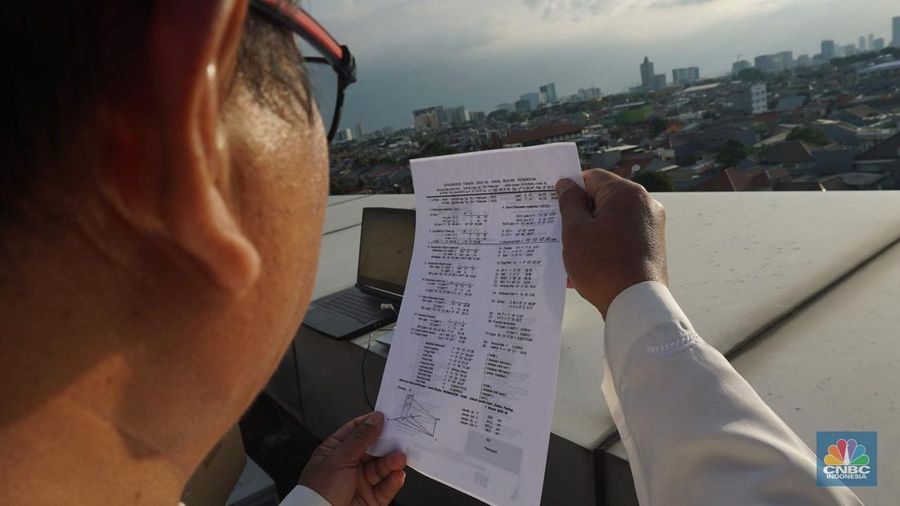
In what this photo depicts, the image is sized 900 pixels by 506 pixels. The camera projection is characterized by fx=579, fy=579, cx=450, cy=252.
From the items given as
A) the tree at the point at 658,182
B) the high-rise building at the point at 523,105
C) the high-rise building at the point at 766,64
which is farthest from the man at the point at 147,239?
the high-rise building at the point at 766,64

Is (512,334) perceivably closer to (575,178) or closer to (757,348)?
(575,178)

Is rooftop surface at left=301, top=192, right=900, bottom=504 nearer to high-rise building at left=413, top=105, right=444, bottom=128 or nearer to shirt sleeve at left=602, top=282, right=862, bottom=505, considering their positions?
shirt sleeve at left=602, top=282, right=862, bottom=505

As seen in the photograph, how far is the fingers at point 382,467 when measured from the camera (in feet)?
3.29

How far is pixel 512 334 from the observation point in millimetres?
903

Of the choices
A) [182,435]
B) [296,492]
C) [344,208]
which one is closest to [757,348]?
[296,492]

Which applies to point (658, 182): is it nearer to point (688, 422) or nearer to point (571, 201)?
point (571, 201)

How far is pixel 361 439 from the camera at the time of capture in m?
1.01

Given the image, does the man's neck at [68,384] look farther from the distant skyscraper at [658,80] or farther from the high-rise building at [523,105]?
the distant skyscraper at [658,80]

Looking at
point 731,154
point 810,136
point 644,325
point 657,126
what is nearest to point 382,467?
point 644,325

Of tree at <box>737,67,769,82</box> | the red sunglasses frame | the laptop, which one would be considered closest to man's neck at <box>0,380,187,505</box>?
the red sunglasses frame

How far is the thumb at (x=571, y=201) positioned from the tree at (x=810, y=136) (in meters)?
3.38

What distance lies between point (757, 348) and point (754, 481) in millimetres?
526

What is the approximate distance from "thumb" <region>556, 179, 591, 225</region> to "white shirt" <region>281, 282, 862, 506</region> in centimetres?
15

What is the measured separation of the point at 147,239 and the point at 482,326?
62 cm
